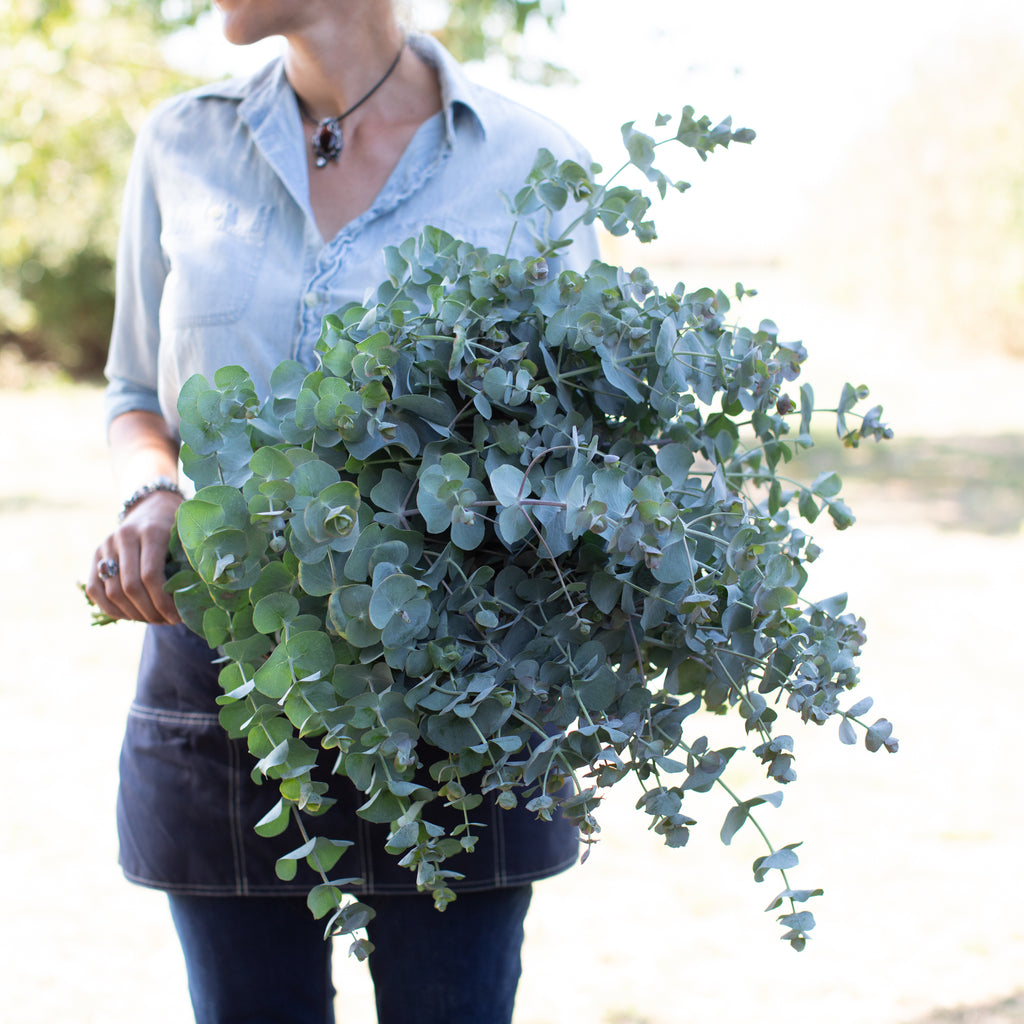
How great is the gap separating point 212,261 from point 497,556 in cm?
69

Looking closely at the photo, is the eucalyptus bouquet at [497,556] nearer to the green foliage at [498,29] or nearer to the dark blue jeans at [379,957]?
the dark blue jeans at [379,957]

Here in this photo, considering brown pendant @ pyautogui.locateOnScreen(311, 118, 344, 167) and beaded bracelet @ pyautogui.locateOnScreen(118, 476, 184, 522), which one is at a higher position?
brown pendant @ pyautogui.locateOnScreen(311, 118, 344, 167)

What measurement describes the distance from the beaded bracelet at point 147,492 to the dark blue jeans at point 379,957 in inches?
22.1

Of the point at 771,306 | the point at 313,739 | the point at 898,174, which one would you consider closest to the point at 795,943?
the point at 313,739

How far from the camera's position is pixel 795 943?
102 centimetres

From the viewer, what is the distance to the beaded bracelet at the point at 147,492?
146 cm

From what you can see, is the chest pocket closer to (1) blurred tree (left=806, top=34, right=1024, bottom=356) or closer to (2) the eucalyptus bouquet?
(2) the eucalyptus bouquet

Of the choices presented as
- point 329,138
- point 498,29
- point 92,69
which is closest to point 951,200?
point 498,29

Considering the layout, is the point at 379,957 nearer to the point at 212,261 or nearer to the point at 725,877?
the point at 212,261

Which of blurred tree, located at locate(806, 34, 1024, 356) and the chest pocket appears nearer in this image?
the chest pocket

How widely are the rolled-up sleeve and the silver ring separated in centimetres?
41

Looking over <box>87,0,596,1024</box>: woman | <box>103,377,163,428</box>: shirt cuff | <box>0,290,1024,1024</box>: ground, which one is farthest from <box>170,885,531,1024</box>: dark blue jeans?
<box>0,290,1024,1024</box>: ground

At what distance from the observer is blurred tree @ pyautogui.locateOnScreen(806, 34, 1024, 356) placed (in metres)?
16.1

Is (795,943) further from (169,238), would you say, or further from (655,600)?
(169,238)
